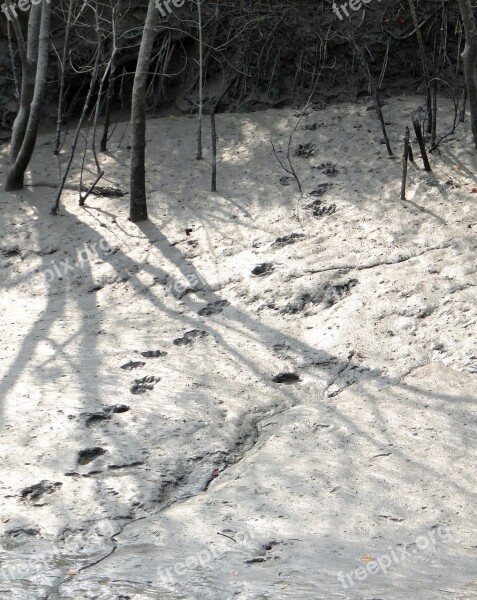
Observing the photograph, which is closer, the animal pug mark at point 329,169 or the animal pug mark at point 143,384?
the animal pug mark at point 143,384

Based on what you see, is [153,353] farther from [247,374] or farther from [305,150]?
[305,150]

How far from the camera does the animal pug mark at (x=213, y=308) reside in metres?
6.89

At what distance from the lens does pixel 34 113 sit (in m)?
8.70

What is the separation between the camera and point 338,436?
519cm

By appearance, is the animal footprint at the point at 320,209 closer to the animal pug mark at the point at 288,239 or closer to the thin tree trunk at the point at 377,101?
the animal pug mark at the point at 288,239

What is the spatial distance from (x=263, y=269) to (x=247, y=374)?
4.65 feet

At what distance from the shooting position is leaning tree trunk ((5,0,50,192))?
8.69 metres

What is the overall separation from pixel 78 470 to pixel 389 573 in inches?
74.8

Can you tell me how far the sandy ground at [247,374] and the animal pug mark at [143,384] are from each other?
17 millimetres

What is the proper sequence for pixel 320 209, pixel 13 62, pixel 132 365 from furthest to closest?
pixel 13 62, pixel 320 209, pixel 132 365

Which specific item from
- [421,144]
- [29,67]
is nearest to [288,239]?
[421,144]

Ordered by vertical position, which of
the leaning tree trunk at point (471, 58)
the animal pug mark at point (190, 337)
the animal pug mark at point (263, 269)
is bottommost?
the animal pug mark at point (190, 337)

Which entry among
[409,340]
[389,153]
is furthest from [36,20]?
[409,340]

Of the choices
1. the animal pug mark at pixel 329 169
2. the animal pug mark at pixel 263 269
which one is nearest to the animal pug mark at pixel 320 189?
the animal pug mark at pixel 329 169
